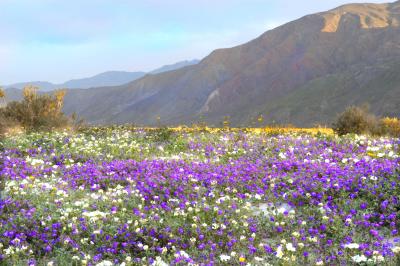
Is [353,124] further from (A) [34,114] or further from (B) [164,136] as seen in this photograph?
(A) [34,114]

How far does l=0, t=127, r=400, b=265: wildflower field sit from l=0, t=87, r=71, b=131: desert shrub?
6578mm

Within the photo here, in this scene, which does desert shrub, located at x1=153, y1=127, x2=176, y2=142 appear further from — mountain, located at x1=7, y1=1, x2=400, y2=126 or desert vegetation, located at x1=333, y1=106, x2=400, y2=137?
mountain, located at x1=7, y1=1, x2=400, y2=126

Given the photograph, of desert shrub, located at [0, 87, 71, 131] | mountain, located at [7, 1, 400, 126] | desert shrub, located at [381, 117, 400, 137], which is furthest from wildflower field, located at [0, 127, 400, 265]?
mountain, located at [7, 1, 400, 126]

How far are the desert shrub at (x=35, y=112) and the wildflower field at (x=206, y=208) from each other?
259 inches

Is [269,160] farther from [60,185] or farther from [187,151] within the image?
[60,185]

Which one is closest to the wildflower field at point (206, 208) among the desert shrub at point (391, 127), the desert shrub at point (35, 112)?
the desert shrub at point (35, 112)

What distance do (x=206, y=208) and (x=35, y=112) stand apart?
43.8 ft

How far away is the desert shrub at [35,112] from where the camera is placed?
1725 centimetres

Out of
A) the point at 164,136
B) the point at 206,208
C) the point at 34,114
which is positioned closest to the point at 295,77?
the point at 34,114

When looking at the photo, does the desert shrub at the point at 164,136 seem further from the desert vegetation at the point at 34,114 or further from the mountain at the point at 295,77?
the mountain at the point at 295,77

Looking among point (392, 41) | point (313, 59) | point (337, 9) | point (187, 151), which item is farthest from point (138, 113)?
point (187, 151)

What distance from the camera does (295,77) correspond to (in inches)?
3588

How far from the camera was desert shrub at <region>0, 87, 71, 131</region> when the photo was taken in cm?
1725

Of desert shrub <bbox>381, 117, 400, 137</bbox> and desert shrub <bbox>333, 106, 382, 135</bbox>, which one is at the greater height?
desert shrub <bbox>333, 106, 382, 135</bbox>
